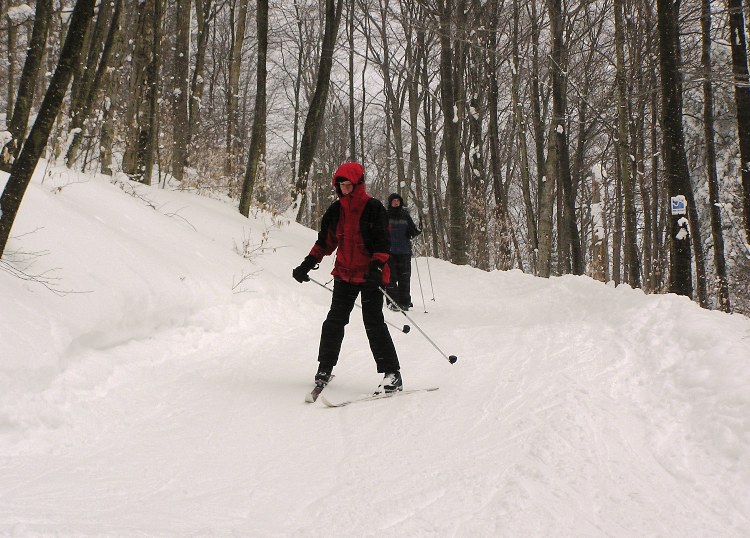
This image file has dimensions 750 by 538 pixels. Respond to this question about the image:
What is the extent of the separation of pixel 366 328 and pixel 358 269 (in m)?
0.55

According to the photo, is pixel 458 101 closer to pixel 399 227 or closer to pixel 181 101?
pixel 181 101

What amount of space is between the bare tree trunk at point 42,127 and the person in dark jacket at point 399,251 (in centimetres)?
557

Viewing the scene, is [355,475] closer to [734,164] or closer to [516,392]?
[516,392]

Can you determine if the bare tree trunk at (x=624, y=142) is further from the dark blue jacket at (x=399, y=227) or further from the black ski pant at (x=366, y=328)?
the black ski pant at (x=366, y=328)

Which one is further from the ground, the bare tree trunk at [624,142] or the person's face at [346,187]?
the bare tree trunk at [624,142]

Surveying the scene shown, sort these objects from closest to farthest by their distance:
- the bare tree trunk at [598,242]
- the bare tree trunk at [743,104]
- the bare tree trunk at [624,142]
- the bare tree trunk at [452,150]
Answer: the bare tree trunk at [624,142]
the bare tree trunk at [743,104]
the bare tree trunk at [598,242]
the bare tree trunk at [452,150]

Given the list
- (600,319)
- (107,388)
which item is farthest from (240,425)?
(600,319)

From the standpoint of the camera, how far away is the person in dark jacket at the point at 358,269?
16.4 feet

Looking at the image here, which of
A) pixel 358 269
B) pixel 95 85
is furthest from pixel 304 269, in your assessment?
pixel 95 85

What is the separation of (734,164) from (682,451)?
825 inches

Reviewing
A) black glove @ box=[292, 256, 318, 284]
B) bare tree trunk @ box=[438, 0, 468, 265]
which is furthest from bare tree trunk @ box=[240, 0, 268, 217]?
black glove @ box=[292, 256, 318, 284]

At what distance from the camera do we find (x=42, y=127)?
196 inches

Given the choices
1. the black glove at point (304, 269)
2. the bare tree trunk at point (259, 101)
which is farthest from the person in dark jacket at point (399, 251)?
the black glove at point (304, 269)

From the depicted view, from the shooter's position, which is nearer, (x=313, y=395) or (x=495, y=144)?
(x=313, y=395)
